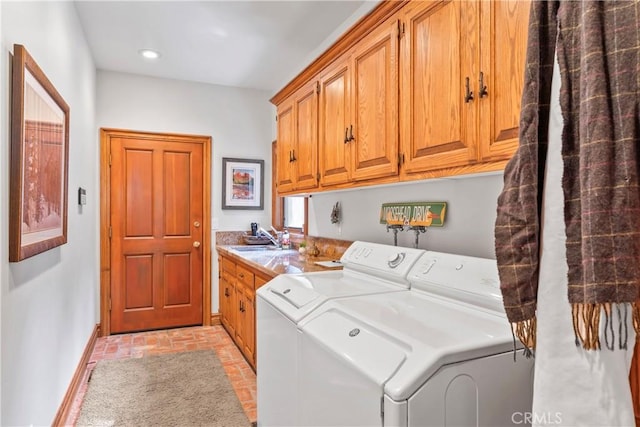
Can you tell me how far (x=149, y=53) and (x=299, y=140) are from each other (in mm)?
1694

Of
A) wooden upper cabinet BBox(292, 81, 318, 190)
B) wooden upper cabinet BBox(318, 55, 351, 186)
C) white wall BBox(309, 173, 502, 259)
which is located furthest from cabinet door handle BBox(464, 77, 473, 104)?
wooden upper cabinet BBox(292, 81, 318, 190)

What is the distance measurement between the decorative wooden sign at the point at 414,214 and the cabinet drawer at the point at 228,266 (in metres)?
1.62

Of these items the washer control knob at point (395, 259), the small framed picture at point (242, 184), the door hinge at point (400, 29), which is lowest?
the washer control knob at point (395, 259)

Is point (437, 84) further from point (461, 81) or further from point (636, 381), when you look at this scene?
point (636, 381)

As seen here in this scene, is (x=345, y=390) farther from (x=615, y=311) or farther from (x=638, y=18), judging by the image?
(x=638, y=18)

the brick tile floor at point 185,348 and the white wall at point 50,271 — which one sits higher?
the white wall at point 50,271


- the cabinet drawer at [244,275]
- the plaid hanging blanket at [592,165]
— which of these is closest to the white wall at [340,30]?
the plaid hanging blanket at [592,165]

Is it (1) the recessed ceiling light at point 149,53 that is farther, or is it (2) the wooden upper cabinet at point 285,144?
(1) the recessed ceiling light at point 149,53

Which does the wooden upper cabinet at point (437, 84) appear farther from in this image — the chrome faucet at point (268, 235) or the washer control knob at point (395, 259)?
the chrome faucet at point (268, 235)

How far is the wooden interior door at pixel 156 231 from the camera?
3869mm

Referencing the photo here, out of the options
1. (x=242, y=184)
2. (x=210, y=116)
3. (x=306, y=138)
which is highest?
(x=210, y=116)

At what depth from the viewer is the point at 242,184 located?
4.33 meters

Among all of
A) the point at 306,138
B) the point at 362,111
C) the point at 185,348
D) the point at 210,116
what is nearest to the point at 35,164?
the point at 362,111

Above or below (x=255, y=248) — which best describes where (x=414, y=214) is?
above
